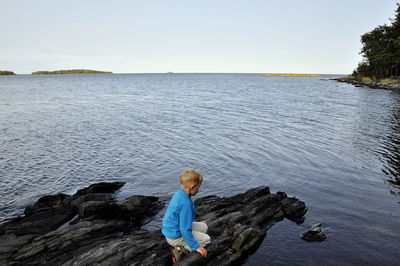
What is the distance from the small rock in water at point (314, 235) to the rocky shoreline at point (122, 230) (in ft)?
4.07

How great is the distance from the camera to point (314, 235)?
11.6 metres

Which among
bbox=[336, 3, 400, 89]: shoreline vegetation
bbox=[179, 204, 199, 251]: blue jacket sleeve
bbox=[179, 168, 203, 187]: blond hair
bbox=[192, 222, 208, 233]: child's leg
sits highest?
bbox=[336, 3, 400, 89]: shoreline vegetation

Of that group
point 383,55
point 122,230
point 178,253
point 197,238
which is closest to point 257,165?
point 122,230

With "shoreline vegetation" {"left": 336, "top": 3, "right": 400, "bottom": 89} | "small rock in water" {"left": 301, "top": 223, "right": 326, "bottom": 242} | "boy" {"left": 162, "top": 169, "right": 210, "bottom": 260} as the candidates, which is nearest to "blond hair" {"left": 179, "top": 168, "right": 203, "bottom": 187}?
"boy" {"left": 162, "top": 169, "right": 210, "bottom": 260}

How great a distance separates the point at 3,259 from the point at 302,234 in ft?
36.8

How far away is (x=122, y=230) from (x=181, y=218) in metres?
6.10

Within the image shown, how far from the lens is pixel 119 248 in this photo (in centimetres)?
909

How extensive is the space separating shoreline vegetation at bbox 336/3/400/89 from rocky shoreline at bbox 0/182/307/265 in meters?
102

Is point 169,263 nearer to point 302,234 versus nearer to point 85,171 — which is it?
point 302,234

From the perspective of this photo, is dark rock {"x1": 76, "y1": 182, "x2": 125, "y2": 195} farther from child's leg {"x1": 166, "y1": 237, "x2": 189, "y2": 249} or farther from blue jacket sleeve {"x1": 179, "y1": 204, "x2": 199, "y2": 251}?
blue jacket sleeve {"x1": 179, "y1": 204, "x2": 199, "y2": 251}

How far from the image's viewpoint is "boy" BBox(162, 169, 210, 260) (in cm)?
708

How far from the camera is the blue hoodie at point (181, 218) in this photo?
23.4 feet

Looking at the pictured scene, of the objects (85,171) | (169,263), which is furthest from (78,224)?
(85,171)

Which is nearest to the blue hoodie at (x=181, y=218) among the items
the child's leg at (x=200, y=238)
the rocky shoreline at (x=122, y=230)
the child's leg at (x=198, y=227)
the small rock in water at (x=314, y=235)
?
the child's leg at (x=200, y=238)
